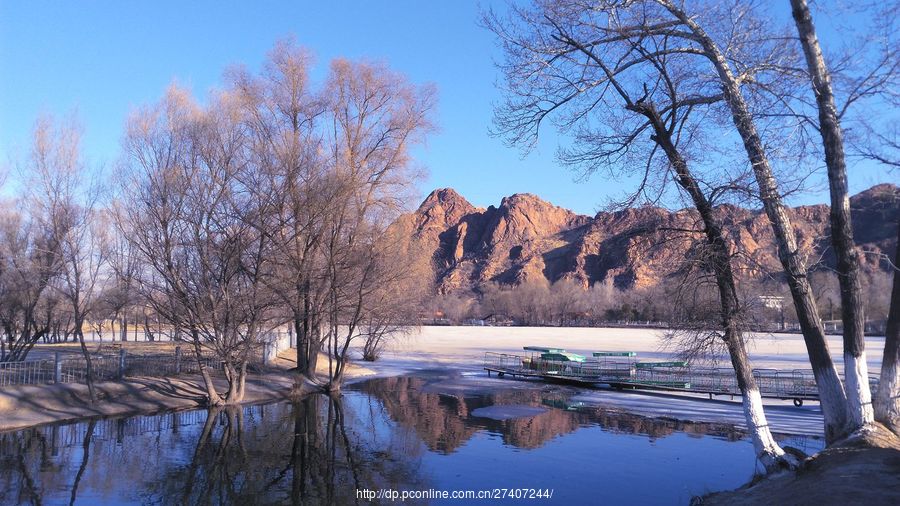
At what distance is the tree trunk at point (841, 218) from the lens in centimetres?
950

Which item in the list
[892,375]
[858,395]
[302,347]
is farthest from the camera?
[302,347]

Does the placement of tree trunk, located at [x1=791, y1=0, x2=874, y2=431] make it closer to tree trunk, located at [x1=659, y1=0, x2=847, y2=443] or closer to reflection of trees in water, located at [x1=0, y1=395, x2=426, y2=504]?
tree trunk, located at [x1=659, y1=0, x2=847, y2=443]

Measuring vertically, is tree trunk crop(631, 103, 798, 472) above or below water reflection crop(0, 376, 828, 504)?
above

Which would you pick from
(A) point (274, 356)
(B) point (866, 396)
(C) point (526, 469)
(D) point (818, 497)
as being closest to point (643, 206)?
(B) point (866, 396)

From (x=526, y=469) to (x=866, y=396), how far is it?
6.88m

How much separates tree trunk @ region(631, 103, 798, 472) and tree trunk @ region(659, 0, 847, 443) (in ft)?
2.65

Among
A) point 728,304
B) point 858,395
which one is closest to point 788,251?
point 728,304

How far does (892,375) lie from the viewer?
9508mm

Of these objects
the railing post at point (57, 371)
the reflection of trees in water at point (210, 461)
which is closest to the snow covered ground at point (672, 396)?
the reflection of trees in water at point (210, 461)

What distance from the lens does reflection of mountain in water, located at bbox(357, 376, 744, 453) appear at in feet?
58.6

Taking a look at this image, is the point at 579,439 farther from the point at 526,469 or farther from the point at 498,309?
the point at 498,309

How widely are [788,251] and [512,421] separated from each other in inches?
482

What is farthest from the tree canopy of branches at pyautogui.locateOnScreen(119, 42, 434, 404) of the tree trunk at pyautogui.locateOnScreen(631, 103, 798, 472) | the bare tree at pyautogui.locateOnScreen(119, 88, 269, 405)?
the tree trunk at pyautogui.locateOnScreen(631, 103, 798, 472)

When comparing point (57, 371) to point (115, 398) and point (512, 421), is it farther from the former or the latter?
point (512, 421)
